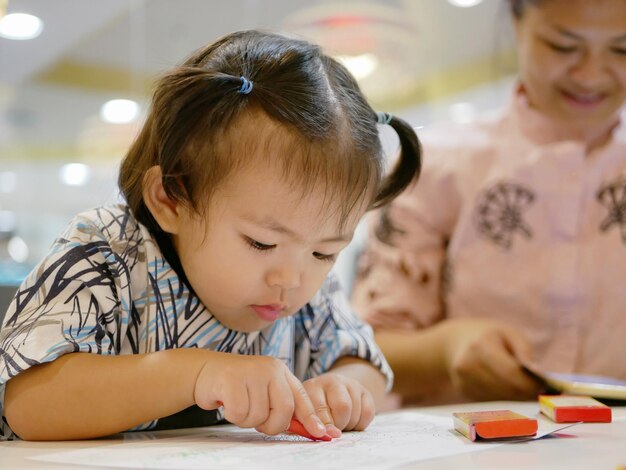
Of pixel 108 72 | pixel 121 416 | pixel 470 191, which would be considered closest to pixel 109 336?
pixel 121 416

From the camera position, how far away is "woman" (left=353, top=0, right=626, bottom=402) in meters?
1.07

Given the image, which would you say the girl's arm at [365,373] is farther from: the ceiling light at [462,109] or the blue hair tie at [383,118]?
the ceiling light at [462,109]

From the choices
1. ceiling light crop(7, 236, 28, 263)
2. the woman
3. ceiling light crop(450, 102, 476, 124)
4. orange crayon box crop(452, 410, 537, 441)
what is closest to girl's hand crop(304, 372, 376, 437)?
orange crayon box crop(452, 410, 537, 441)

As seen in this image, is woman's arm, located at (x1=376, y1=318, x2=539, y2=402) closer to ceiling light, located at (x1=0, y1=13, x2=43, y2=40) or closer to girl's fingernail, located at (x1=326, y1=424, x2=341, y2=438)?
girl's fingernail, located at (x1=326, y1=424, x2=341, y2=438)

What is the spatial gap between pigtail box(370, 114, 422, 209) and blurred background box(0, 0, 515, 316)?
89 cm

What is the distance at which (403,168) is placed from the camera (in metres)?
0.81

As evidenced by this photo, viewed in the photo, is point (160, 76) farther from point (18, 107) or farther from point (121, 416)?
point (18, 107)

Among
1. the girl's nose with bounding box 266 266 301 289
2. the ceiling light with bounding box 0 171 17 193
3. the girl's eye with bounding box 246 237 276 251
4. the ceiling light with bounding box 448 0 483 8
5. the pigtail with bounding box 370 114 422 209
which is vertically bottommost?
the girl's nose with bounding box 266 266 301 289

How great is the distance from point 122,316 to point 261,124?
21cm

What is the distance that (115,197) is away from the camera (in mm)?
823

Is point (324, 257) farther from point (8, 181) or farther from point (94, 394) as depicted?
point (8, 181)

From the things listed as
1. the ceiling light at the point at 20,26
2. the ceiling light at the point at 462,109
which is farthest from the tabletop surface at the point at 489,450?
the ceiling light at the point at 462,109

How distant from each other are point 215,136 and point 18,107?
6.44 feet

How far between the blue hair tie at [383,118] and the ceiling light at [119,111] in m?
1.37
